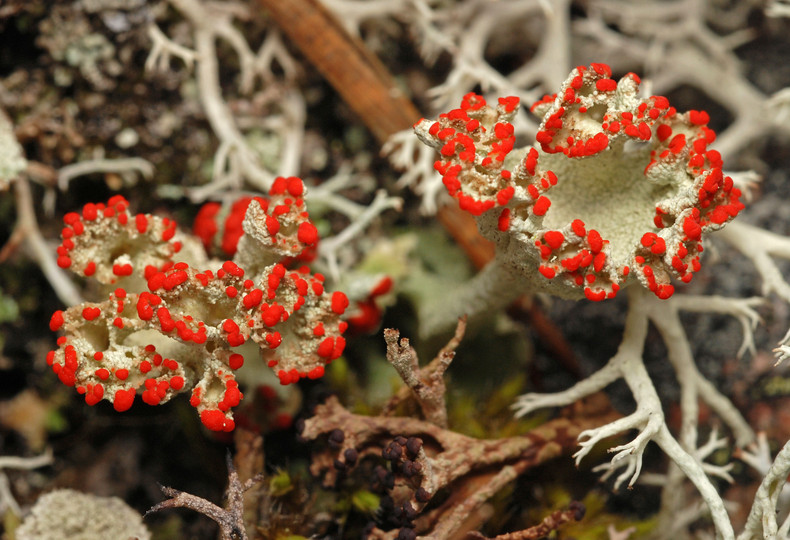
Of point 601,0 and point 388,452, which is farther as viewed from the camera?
point 601,0

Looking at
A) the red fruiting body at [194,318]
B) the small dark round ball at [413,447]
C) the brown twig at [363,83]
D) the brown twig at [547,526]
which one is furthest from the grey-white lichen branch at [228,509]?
the brown twig at [363,83]

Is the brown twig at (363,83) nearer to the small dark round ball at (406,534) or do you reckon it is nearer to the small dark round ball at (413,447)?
the small dark round ball at (413,447)

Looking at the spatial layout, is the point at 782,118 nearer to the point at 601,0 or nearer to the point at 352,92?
the point at 601,0

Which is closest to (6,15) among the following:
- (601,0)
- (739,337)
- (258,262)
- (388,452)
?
(258,262)

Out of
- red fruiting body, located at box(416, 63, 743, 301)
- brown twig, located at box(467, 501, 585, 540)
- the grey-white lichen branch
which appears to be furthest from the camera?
brown twig, located at box(467, 501, 585, 540)

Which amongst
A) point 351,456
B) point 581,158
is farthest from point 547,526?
point 581,158

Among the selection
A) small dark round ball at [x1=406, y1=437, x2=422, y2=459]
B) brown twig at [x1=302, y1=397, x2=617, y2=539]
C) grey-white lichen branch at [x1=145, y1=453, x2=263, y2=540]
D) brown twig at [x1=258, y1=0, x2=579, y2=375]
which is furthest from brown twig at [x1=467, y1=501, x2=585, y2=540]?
brown twig at [x1=258, y1=0, x2=579, y2=375]

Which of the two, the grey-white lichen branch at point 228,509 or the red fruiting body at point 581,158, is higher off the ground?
the red fruiting body at point 581,158

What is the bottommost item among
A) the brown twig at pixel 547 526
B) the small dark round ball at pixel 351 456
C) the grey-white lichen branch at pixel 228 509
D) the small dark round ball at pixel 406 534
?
the brown twig at pixel 547 526

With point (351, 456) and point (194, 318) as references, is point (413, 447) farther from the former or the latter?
point (194, 318)

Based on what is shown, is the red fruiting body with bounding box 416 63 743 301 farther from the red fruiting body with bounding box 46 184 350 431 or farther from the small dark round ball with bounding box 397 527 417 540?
the small dark round ball with bounding box 397 527 417 540

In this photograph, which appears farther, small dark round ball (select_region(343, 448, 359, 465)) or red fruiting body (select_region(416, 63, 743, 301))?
small dark round ball (select_region(343, 448, 359, 465))
